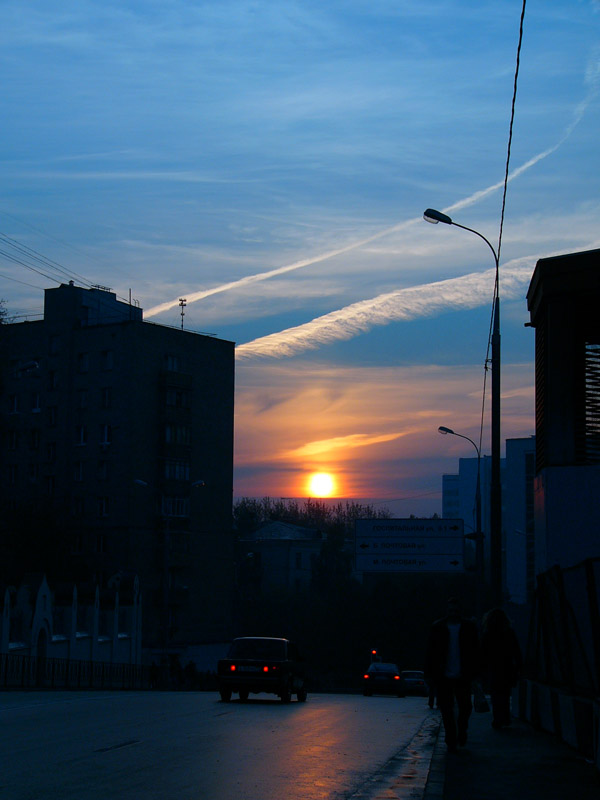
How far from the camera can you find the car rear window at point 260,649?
2470 centimetres

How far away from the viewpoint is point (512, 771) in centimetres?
1038

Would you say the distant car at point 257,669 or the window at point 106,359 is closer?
the distant car at point 257,669

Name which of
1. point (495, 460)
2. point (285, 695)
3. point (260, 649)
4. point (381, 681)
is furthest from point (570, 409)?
point (381, 681)

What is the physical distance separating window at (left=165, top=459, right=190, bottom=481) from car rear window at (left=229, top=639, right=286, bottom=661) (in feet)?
172

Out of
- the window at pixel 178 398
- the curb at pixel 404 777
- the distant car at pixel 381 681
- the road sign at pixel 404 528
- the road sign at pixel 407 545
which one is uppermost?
the window at pixel 178 398

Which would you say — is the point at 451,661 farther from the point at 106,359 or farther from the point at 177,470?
the point at 106,359

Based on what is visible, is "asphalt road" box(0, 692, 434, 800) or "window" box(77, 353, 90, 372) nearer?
"asphalt road" box(0, 692, 434, 800)

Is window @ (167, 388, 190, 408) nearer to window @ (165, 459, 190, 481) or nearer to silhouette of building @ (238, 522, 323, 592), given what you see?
window @ (165, 459, 190, 481)

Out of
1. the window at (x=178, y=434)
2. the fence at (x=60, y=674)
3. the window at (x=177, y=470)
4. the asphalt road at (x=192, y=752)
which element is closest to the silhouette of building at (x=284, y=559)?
the window at (x=177, y=470)

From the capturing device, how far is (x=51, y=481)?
79562 millimetres

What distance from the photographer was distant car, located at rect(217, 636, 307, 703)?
2420cm

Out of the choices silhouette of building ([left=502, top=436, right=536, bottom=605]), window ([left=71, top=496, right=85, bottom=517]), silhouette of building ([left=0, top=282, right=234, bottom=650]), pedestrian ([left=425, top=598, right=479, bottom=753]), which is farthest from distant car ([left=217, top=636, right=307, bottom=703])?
silhouette of building ([left=502, top=436, right=536, bottom=605])

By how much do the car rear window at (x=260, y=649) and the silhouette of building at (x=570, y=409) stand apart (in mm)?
9274

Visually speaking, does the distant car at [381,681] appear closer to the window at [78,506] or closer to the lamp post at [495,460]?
the lamp post at [495,460]
